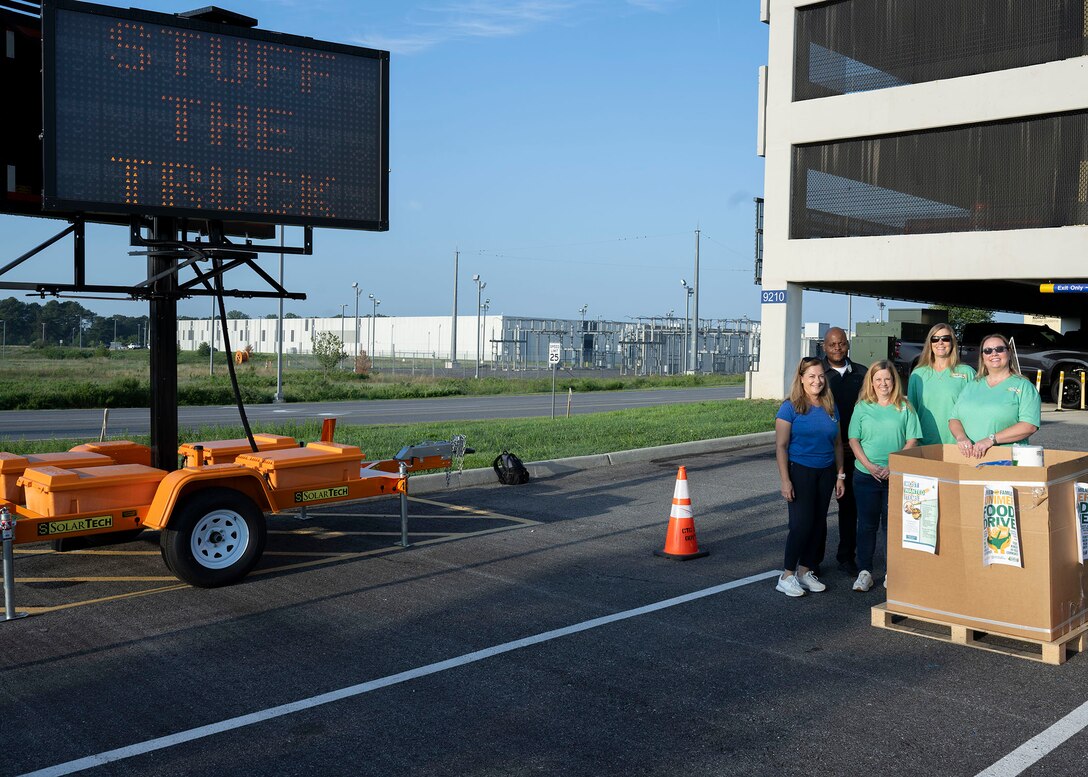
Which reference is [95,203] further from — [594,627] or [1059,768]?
[1059,768]

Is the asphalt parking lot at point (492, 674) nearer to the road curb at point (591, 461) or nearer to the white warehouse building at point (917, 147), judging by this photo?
the road curb at point (591, 461)

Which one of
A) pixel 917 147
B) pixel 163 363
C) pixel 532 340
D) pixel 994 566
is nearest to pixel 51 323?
pixel 532 340

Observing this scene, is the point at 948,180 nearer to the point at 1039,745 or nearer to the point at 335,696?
the point at 1039,745

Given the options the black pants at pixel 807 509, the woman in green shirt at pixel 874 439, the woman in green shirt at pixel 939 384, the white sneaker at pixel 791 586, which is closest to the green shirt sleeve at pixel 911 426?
the woman in green shirt at pixel 874 439

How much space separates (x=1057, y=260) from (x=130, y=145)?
20.4m

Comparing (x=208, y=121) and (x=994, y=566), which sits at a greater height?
(x=208, y=121)

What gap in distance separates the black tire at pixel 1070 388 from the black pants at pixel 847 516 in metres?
20.0

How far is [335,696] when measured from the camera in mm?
5371

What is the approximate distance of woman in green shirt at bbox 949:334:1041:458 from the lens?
22.3ft

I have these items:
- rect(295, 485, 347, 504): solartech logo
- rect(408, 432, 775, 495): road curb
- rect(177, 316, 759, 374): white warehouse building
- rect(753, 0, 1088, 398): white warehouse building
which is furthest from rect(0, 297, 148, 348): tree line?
rect(295, 485, 347, 504): solartech logo

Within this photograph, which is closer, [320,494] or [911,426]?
[911,426]

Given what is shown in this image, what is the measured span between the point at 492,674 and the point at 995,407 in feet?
13.0

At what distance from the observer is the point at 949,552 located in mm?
6238

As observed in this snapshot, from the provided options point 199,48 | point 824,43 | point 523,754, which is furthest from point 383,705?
point 824,43
